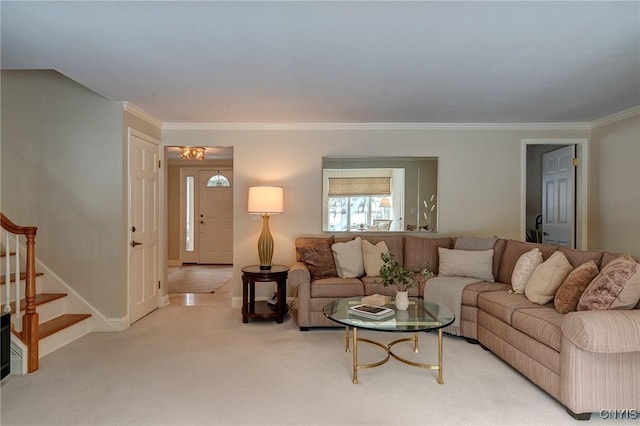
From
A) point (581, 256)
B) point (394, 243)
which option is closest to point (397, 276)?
point (581, 256)

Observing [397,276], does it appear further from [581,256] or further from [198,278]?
[198,278]

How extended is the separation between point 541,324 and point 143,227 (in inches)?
154

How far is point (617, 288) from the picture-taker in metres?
2.25

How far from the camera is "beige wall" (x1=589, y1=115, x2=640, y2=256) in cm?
422

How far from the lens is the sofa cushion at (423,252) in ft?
14.4

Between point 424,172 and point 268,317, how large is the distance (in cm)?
267

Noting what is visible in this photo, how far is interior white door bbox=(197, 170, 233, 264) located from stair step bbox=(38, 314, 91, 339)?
15.3ft

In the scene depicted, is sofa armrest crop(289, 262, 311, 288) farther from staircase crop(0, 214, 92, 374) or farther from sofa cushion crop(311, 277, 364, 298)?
staircase crop(0, 214, 92, 374)

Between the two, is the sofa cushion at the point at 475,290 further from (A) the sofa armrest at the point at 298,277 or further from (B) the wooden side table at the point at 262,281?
(B) the wooden side table at the point at 262,281

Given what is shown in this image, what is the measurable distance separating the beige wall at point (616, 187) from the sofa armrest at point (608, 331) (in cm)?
281

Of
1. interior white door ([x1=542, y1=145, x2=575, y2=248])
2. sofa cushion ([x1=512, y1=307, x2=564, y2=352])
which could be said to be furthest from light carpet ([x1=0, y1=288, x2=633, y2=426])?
interior white door ([x1=542, y1=145, x2=575, y2=248])

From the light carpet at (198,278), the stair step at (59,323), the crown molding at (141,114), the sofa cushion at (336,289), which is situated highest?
the crown molding at (141,114)

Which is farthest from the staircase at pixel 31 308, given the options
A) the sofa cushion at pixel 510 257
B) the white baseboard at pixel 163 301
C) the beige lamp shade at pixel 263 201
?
the sofa cushion at pixel 510 257

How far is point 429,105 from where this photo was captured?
395 cm
